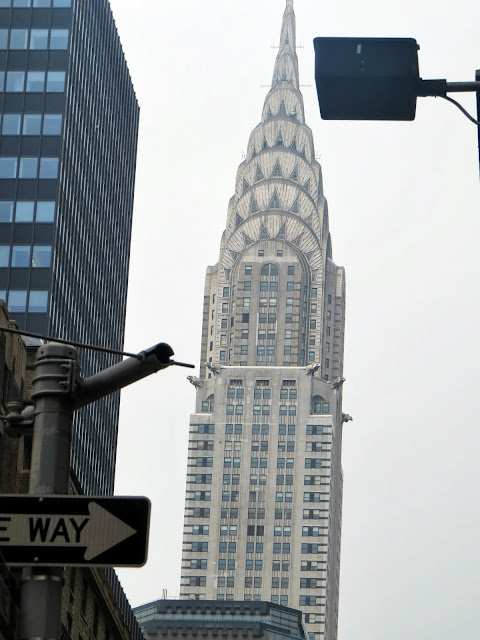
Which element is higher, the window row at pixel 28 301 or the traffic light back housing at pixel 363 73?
the window row at pixel 28 301

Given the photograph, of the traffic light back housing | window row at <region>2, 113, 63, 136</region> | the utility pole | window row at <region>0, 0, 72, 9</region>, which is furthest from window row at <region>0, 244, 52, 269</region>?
the traffic light back housing

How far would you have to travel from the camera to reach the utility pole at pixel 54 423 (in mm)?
13688

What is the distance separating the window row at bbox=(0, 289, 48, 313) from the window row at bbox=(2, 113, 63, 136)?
45.6 ft

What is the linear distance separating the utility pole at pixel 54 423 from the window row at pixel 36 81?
119 meters

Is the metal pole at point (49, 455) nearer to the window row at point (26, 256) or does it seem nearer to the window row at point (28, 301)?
the window row at point (28, 301)

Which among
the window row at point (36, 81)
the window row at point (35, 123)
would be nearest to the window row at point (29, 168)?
the window row at point (35, 123)

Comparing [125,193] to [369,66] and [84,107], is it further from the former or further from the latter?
[369,66]

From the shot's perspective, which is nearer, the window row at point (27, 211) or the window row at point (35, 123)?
the window row at point (27, 211)

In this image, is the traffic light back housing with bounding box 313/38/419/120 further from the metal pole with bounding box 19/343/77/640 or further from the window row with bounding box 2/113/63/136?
the window row with bounding box 2/113/63/136

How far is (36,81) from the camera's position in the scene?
433 ft

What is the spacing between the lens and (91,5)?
14075 centimetres

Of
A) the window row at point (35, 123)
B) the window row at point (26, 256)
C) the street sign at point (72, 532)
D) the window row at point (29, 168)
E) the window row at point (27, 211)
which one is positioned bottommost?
the street sign at point (72, 532)

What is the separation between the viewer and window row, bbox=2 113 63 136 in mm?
130125

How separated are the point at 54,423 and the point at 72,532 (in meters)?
1.01
